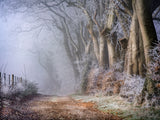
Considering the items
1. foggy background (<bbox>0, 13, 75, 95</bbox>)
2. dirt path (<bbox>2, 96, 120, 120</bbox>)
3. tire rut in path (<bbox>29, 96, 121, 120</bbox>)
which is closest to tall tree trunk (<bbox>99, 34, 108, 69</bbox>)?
tire rut in path (<bbox>29, 96, 121, 120</bbox>)

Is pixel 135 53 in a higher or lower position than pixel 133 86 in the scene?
higher

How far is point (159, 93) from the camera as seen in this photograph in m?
4.38

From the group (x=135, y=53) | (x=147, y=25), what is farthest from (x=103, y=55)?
(x=147, y=25)

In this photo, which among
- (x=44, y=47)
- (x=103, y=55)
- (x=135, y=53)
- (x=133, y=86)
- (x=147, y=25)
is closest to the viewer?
(x=147, y=25)

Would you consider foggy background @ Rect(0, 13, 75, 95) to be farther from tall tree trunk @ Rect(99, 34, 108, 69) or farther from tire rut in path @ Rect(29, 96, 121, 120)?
tire rut in path @ Rect(29, 96, 121, 120)

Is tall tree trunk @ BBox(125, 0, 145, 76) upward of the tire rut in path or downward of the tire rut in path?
upward

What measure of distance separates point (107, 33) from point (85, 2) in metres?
4.18

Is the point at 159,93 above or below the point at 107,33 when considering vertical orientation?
below

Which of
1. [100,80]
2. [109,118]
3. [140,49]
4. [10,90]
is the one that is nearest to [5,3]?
[10,90]

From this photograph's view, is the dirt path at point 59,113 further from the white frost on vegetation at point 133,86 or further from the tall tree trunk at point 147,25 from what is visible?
the tall tree trunk at point 147,25

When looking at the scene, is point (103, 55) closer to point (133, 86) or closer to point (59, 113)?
point (133, 86)

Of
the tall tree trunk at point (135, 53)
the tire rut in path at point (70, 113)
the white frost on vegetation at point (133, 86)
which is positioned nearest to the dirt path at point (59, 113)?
the tire rut in path at point (70, 113)

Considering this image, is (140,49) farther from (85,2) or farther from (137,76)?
(85,2)

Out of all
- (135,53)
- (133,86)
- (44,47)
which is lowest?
(133,86)
